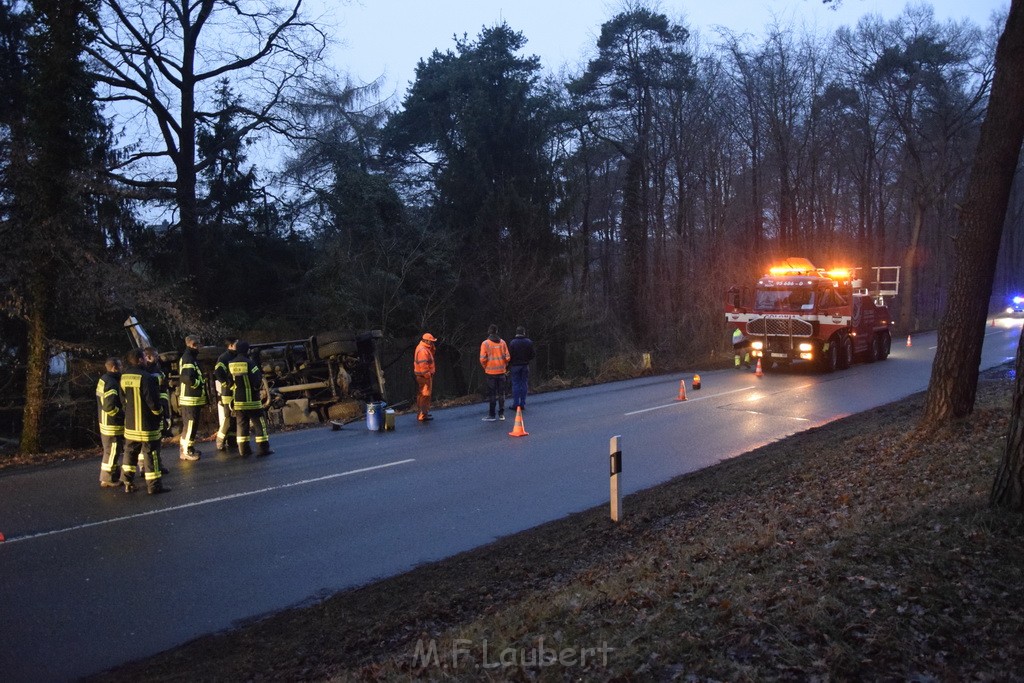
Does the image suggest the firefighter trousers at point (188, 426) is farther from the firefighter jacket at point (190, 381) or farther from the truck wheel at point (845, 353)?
the truck wheel at point (845, 353)

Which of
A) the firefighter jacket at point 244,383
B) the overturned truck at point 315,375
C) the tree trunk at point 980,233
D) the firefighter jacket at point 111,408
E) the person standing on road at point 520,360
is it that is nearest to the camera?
the tree trunk at point 980,233

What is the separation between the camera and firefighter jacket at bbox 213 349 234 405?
1235 centimetres

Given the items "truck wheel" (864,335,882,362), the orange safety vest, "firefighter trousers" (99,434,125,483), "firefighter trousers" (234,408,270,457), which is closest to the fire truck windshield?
"truck wheel" (864,335,882,362)

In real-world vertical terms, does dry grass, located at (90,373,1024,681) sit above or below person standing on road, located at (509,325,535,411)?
below

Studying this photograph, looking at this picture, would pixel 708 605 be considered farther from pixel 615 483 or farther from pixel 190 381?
pixel 190 381

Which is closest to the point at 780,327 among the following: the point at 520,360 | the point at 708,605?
the point at 520,360

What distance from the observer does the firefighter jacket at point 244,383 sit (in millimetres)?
12156

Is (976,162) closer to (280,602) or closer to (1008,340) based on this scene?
(280,602)

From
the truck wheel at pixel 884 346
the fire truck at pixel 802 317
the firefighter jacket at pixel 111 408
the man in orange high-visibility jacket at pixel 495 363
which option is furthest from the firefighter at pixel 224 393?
the truck wheel at pixel 884 346

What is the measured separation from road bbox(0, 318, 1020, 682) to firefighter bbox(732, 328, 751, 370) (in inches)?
344

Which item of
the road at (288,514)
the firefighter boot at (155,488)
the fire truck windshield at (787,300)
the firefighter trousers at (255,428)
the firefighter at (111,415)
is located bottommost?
the road at (288,514)

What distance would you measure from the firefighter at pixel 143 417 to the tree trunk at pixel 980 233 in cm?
999

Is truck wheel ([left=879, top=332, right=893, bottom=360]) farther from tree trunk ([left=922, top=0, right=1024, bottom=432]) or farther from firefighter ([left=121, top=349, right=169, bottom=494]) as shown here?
firefighter ([left=121, top=349, right=169, bottom=494])

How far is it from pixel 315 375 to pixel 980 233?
12806mm
